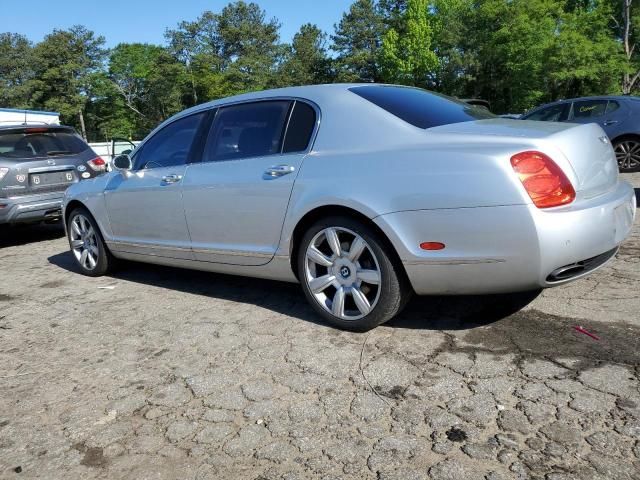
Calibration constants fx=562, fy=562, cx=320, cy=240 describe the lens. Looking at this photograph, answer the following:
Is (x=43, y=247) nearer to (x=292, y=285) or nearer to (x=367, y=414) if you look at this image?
(x=292, y=285)

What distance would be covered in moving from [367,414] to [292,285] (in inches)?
84.3

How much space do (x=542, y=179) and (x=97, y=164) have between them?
22.0 feet

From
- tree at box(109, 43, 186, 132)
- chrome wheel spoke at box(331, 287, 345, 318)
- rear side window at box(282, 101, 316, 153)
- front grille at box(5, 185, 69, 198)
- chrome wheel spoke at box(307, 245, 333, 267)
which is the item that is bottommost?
chrome wheel spoke at box(331, 287, 345, 318)


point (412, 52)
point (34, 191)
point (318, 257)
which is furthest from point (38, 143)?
point (412, 52)

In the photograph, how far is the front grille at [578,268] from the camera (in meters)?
2.84

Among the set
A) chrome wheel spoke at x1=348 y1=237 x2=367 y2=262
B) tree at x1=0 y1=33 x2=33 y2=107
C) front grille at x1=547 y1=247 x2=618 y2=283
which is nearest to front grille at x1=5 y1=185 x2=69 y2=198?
chrome wheel spoke at x1=348 y1=237 x2=367 y2=262

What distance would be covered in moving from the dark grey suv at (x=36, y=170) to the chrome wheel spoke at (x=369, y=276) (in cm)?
538

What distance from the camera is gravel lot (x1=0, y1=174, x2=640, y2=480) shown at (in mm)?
2189

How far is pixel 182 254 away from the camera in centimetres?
434

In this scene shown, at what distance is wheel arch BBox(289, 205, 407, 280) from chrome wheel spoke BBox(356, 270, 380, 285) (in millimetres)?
143

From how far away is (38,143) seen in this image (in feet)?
24.6

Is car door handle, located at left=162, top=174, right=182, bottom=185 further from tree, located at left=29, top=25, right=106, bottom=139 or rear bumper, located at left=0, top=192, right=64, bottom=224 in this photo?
tree, located at left=29, top=25, right=106, bottom=139

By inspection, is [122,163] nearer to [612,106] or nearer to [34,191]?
[34,191]

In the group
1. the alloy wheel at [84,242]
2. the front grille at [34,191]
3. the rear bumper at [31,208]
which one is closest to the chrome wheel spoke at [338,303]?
the alloy wheel at [84,242]
